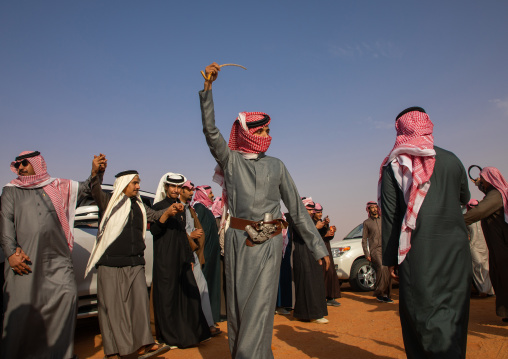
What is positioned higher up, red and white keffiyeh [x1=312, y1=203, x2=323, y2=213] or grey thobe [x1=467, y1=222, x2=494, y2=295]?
red and white keffiyeh [x1=312, y1=203, x2=323, y2=213]

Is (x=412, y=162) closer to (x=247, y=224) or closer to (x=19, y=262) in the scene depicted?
(x=247, y=224)

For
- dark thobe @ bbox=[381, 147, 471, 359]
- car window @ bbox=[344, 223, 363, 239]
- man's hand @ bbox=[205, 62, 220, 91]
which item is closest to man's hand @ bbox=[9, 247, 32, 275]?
man's hand @ bbox=[205, 62, 220, 91]

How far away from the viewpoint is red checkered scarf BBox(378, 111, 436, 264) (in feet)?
9.62

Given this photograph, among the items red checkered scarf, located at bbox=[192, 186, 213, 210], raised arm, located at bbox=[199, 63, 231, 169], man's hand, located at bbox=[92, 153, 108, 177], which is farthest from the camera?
red checkered scarf, located at bbox=[192, 186, 213, 210]

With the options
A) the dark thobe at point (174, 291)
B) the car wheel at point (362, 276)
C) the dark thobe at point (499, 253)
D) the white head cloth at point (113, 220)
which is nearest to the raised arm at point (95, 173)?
the white head cloth at point (113, 220)

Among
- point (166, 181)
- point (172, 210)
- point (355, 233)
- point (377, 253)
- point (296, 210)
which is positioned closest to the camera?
point (296, 210)

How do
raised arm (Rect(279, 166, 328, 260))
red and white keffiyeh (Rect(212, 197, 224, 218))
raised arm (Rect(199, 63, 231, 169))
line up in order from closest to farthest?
raised arm (Rect(199, 63, 231, 169)) < raised arm (Rect(279, 166, 328, 260)) < red and white keffiyeh (Rect(212, 197, 224, 218))

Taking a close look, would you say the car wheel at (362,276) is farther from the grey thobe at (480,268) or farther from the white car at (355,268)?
the grey thobe at (480,268)

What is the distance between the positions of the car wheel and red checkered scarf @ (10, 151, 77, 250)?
7.62m

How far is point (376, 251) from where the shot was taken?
8.94 m

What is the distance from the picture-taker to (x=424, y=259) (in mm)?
2861

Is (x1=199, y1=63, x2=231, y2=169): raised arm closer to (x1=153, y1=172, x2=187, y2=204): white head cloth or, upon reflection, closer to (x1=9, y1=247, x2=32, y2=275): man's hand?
(x1=9, y1=247, x2=32, y2=275): man's hand

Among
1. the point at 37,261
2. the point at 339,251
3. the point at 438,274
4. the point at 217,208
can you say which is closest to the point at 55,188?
the point at 37,261

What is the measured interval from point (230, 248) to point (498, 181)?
4.16 meters
